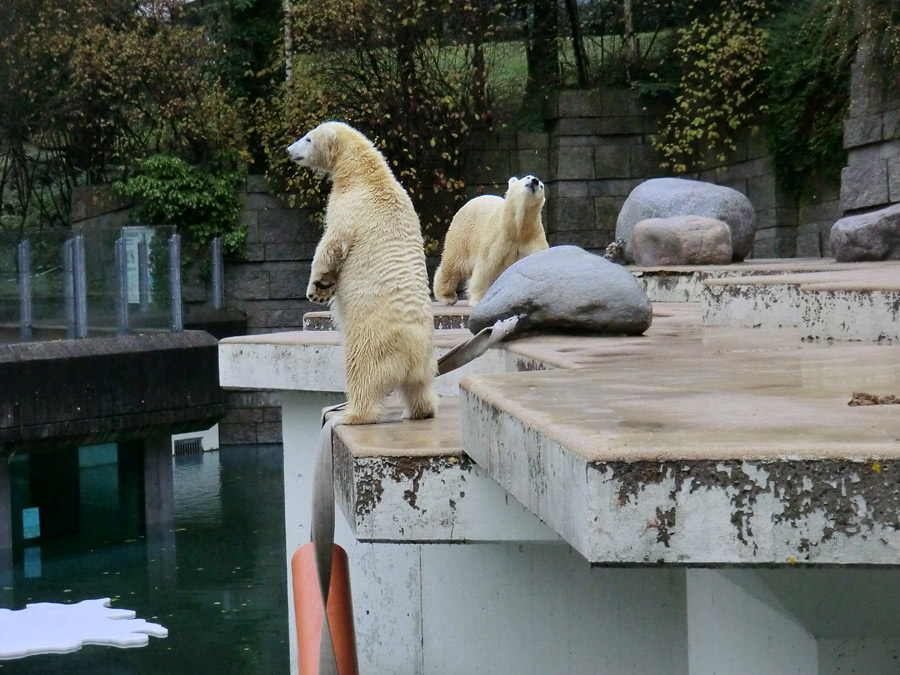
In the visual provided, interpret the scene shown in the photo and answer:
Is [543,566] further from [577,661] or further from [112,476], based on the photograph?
[112,476]

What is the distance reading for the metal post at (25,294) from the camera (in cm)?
951

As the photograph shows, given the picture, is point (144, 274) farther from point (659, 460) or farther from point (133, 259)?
point (659, 460)

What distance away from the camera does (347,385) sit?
312cm

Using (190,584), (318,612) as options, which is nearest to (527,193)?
(318,612)

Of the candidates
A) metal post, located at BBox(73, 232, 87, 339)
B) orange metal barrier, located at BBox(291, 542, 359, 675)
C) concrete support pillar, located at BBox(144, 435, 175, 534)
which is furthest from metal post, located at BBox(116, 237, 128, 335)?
orange metal barrier, located at BBox(291, 542, 359, 675)

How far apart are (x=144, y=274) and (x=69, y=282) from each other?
85cm

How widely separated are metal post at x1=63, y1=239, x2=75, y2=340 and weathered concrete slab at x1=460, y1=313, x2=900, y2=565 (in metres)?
8.08

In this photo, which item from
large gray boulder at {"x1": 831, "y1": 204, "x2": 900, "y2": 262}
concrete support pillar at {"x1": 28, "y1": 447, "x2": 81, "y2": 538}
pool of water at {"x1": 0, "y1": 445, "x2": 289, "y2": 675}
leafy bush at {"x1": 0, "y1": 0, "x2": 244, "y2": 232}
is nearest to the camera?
pool of water at {"x1": 0, "y1": 445, "x2": 289, "y2": 675}

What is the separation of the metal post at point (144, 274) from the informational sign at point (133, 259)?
0.02 meters

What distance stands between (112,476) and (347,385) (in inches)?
355

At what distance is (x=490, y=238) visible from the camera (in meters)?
6.65

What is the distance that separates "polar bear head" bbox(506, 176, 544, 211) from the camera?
5938mm

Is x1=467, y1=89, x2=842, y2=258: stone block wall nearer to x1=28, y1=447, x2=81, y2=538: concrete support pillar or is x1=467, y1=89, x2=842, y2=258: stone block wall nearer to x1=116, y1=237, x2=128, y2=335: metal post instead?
x1=116, y1=237, x2=128, y2=335: metal post

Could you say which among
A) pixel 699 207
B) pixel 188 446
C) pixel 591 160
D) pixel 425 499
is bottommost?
pixel 188 446
